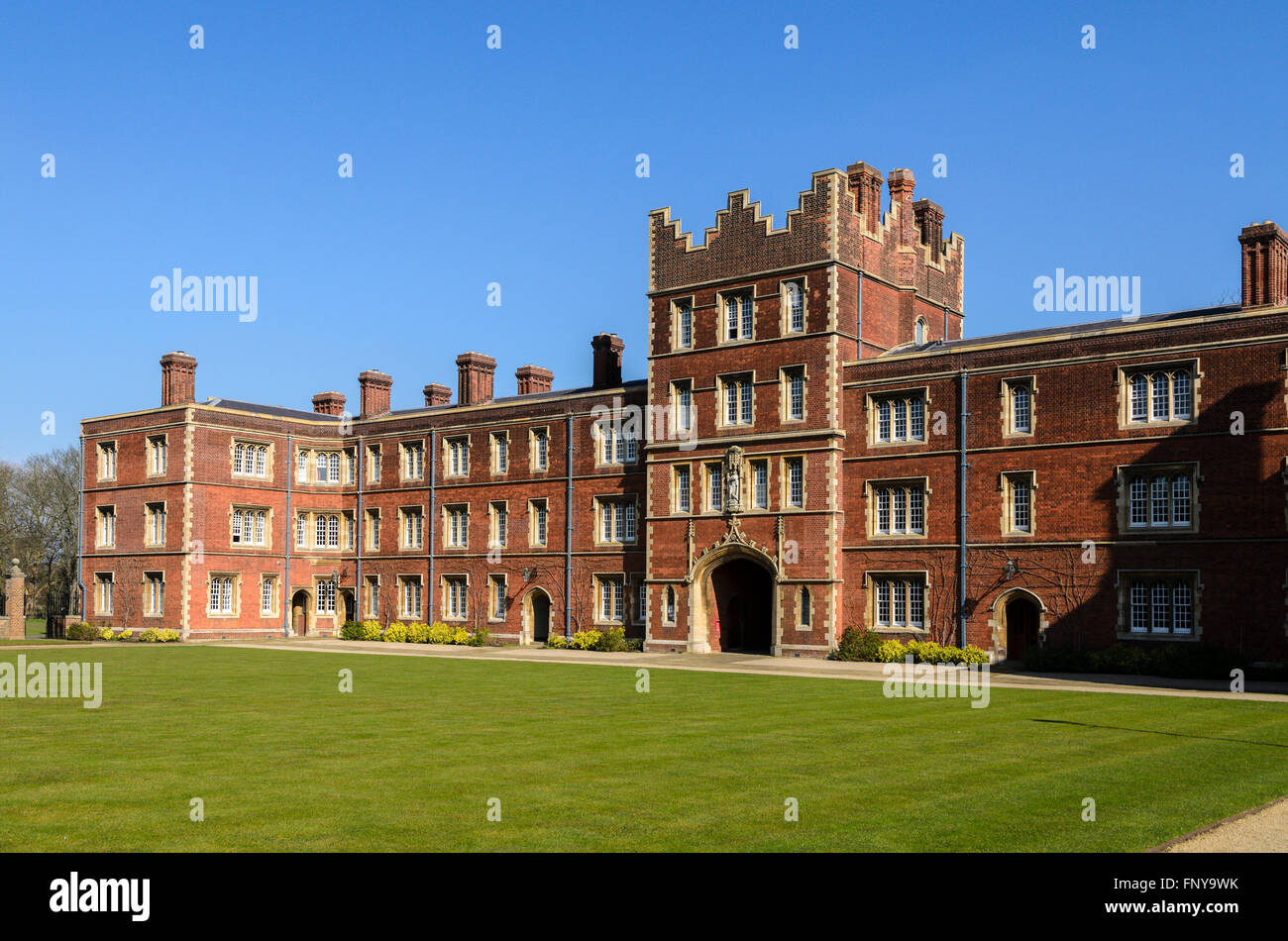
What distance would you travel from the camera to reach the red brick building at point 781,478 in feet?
114

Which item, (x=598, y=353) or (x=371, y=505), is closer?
(x=598, y=353)

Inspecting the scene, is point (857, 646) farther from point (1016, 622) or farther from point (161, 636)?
point (161, 636)

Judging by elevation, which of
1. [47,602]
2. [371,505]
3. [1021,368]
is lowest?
[47,602]

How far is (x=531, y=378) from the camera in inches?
2325

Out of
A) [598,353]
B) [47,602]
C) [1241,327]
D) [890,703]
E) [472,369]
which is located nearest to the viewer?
[890,703]

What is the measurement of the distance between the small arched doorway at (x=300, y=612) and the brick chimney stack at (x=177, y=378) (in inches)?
406

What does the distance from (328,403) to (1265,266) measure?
44.4m

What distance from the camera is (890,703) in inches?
950

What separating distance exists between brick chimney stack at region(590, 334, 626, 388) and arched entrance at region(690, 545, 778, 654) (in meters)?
10.2

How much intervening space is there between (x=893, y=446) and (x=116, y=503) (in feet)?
120

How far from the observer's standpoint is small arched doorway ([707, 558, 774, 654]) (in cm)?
4441

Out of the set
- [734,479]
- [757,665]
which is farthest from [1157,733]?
[734,479]
